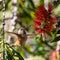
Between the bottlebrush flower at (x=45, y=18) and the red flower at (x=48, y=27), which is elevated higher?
the bottlebrush flower at (x=45, y=18)

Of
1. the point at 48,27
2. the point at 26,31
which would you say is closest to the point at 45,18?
the point at 48,27

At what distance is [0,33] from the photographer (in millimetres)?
1803


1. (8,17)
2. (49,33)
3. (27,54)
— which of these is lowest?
(27,54)

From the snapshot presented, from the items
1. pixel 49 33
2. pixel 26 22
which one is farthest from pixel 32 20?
pixel 49 33

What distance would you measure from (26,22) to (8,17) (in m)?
0.15

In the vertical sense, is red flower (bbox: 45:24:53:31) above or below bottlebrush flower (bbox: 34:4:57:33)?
below

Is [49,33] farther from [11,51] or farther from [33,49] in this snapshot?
[11,51]

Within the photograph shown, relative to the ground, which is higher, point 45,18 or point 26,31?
point 45,18

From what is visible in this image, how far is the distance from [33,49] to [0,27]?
303 mm

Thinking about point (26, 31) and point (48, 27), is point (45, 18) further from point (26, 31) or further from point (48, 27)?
point (26, 31)

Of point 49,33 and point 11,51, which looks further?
point 49,33

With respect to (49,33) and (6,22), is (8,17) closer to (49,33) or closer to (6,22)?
(6,22)

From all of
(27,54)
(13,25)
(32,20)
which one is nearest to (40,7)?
(32,20)

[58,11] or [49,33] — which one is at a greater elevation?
[58,11]
